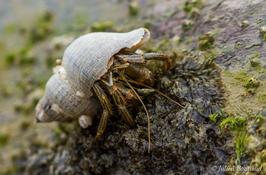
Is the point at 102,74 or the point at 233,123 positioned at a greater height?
the point at 102,74

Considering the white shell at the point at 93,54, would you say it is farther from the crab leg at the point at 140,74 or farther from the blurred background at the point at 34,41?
the blurred background at the point at 34,41

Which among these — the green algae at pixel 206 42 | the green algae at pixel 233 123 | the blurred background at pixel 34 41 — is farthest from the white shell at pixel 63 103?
the green algae at pixel 233 123

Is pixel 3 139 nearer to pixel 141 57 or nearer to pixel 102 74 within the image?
pixel 102 74

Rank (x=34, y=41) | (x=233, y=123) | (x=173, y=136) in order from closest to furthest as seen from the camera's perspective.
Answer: (x=233, y=123)
(x=173, y=136)
(x=34, y=41)

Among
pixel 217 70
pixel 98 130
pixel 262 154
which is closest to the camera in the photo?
pixel 262 154

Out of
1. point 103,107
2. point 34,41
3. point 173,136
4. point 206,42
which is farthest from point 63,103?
point 34,41

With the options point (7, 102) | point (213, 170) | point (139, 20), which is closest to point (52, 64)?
point (7, 102)

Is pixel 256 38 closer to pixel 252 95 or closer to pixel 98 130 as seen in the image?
pixel 252 95

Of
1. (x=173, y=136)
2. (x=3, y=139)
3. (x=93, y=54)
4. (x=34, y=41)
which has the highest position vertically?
(x=93, y=54)
